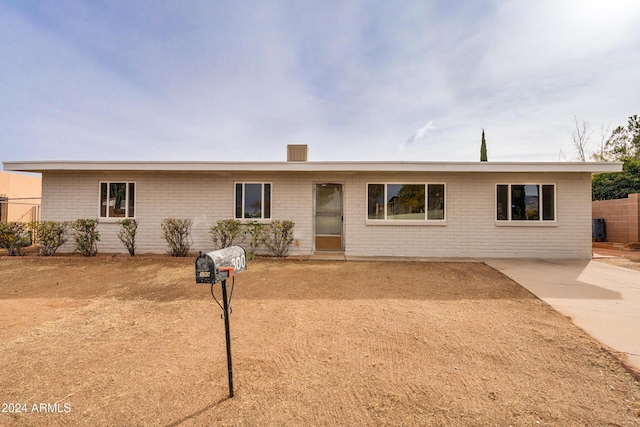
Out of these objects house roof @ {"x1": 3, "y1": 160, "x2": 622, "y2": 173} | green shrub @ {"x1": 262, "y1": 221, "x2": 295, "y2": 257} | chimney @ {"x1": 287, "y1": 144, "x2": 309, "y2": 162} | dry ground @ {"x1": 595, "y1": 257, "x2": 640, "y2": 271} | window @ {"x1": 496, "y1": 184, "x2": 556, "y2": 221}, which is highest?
chimney @ {"x1": 287, "y1": 144, "x2": 309, "y2": 162}

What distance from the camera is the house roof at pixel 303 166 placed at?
7.35 meters

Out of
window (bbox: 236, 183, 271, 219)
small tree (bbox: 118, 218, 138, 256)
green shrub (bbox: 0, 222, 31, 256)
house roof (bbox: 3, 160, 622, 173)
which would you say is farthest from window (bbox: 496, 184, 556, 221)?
green shrub (bbox: 0, 222, 31, 256)

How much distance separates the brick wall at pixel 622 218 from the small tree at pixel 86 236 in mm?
17539

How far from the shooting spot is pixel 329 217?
8.72m

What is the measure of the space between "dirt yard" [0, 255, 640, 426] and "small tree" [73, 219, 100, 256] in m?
3.19

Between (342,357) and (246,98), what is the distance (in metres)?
10.9

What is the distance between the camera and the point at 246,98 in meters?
11.2

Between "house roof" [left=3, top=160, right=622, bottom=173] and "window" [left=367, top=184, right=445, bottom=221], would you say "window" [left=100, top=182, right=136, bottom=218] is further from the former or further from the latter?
"window" [left=367, top=184, right=445, bottom=221]

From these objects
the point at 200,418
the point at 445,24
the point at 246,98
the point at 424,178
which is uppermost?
the point at 445,24

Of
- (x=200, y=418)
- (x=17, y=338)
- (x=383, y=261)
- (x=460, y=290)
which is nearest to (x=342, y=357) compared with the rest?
(x=200, y=418)

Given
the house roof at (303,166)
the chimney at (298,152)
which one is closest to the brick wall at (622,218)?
the house roof at (303,166)

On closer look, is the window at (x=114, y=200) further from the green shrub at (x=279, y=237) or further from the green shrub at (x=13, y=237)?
the green shrub at (x=279, y=237)

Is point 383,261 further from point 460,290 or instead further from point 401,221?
point 460,290

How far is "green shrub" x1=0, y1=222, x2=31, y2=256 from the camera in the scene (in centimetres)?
774
